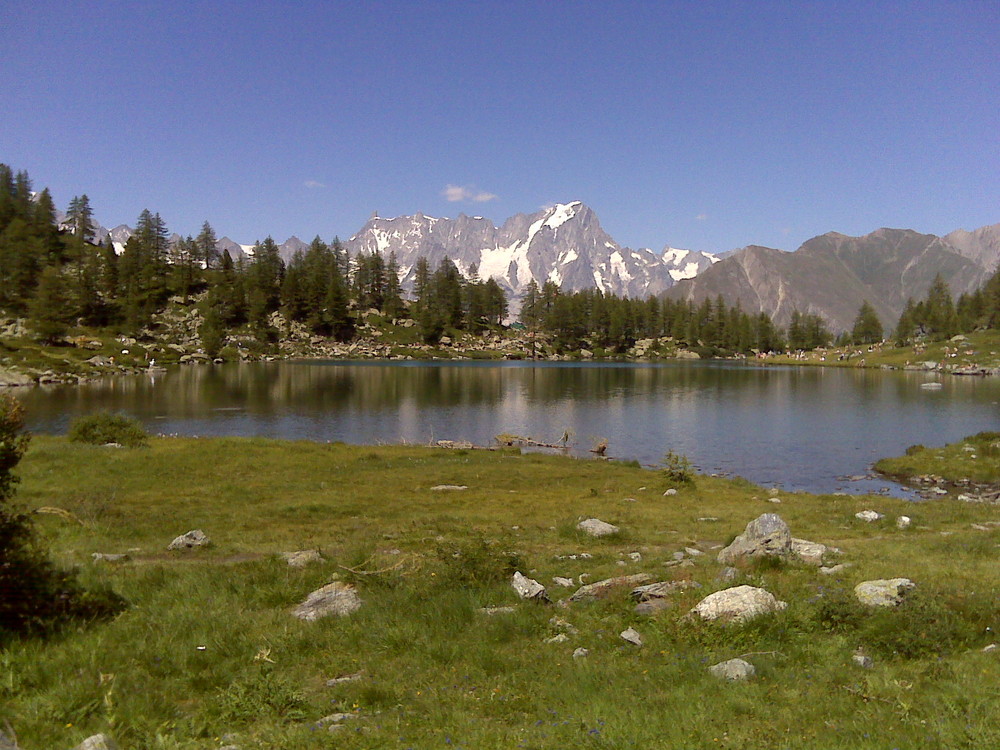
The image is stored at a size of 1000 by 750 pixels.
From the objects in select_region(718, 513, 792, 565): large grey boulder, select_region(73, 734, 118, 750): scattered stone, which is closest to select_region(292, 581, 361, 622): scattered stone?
select_region(73, 734, 118, 750): scattered stone

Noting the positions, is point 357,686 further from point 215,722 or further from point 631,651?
A: point 631,651

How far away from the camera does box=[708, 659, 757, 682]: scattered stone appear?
851 cm

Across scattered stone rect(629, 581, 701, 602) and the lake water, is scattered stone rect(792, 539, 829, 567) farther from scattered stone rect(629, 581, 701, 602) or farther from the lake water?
the lake water

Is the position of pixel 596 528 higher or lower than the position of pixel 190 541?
lower

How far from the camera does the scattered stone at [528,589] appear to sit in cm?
1259

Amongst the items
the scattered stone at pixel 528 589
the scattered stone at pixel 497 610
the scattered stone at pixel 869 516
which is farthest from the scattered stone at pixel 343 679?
the scattered stone at pixel 869 516

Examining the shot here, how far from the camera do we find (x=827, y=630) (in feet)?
33.7

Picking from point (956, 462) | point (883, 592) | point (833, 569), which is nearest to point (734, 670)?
point (883, 592)

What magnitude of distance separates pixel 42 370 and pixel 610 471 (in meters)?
119

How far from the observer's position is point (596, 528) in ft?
72.6

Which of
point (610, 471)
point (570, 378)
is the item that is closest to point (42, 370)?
point (570, 378)

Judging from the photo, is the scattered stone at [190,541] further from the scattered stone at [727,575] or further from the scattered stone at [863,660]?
the scattered stone at [863,660]

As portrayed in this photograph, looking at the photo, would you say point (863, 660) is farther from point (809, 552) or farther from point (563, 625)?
point (809, 552)

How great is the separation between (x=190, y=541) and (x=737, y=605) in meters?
15.7
